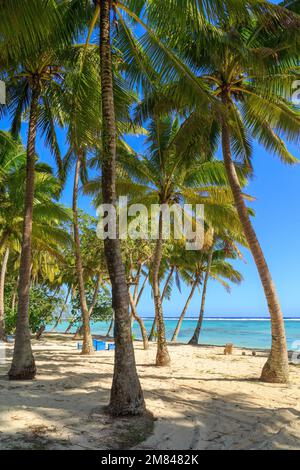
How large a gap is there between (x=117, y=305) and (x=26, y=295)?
3604 millimetres

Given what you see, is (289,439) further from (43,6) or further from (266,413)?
(43,6)

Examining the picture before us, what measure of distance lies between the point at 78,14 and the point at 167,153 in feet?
17.7

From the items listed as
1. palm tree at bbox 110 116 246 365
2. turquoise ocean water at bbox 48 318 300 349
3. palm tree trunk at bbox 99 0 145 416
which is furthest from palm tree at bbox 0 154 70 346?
turquoise ocean water at bbox 48 318 300 349

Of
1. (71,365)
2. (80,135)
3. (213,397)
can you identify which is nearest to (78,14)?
(80,135)

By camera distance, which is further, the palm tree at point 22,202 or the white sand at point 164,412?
the palm tree at point 22,202

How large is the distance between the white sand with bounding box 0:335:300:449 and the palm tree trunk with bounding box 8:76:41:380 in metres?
0.38

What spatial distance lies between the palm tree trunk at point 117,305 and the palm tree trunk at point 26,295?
10.7ft

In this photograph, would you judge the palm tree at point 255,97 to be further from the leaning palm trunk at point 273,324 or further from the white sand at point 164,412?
the white sand at point 164,412

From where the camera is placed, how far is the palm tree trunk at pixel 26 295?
8.29 m

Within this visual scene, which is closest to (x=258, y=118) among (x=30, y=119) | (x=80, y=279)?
(x=30, y=119)

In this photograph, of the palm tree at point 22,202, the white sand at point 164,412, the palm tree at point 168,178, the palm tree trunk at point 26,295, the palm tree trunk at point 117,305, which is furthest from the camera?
the palm tree at point 22,202

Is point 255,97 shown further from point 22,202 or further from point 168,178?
Answer: point 22,202

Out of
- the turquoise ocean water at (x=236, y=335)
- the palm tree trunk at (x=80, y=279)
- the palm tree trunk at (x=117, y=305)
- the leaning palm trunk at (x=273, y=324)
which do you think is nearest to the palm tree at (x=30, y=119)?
the palm tree trunk at (x=117, y=305)

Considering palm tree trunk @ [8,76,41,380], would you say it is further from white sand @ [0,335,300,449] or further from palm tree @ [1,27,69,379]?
white sand @ [0,335,300,449]
